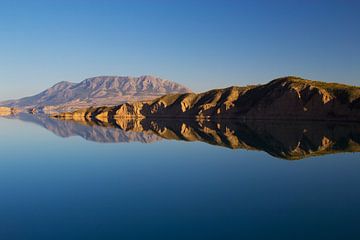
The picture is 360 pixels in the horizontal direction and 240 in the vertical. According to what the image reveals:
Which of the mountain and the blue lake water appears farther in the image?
the mountain

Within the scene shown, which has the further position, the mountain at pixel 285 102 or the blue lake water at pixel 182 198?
the mountain at pixel 285 102

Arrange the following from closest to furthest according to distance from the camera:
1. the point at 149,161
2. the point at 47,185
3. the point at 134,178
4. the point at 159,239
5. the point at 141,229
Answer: the point at 159,239 < the point at 141,229 < the point at 47,185 < the point at 134,178 < the point at 149,161

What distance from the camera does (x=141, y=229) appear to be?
2188 cm

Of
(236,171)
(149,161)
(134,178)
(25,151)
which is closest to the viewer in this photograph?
(134,178)

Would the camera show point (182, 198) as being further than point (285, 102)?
No

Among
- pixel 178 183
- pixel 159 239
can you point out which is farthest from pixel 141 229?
pixel 178 183

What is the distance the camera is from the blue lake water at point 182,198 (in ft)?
71.1

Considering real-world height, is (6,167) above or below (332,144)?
above

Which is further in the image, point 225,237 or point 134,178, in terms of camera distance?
point 134,178

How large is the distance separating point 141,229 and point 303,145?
50577mm

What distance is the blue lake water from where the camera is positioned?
853 inches

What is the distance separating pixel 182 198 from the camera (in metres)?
29.4

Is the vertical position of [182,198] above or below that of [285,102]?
above

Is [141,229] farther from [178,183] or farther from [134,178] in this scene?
[134,178]
